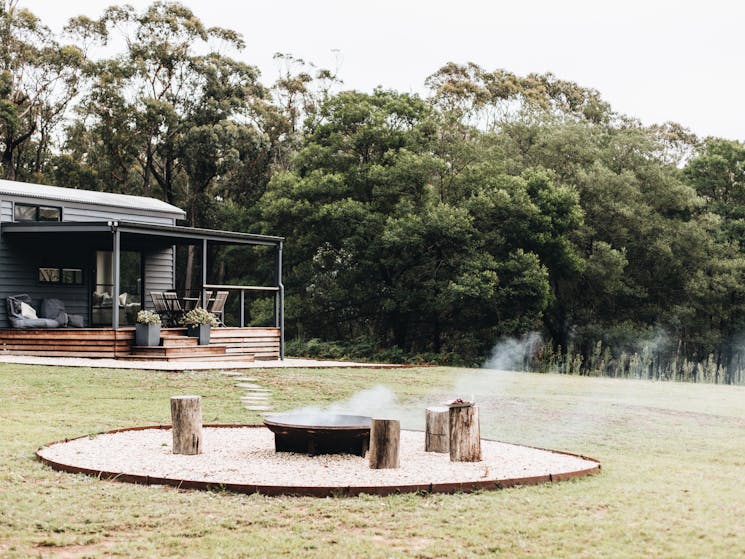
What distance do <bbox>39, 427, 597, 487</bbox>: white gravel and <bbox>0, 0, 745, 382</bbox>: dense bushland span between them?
12498mm

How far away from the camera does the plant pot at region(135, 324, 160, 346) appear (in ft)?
53.7

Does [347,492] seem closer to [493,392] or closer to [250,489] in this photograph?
[250,489]

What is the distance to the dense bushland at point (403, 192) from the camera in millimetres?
24109

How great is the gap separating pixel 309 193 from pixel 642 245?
10339 mm

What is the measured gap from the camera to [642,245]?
2714cm

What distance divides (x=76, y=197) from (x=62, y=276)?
6.04 ft

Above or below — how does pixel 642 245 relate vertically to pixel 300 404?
above

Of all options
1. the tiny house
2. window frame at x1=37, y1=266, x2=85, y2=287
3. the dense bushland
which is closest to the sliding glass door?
the tiny house

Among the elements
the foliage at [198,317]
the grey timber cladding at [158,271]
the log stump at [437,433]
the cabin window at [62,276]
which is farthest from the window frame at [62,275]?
the log stump at [437,433]

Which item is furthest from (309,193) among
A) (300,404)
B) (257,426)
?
(257,426)

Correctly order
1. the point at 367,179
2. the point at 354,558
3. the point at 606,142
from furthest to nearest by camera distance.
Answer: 1. the point at 606,142
2. the point at 367,179
3. the point at 354,558

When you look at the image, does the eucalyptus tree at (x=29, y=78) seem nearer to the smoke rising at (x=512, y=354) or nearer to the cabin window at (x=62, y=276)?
the cabin window at (x=62, y=276)

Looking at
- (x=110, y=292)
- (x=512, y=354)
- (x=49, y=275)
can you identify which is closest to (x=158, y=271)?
(x=110, y=292)


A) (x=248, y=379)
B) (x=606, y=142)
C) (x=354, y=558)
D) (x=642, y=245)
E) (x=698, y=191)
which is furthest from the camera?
(x=698, y=191)
